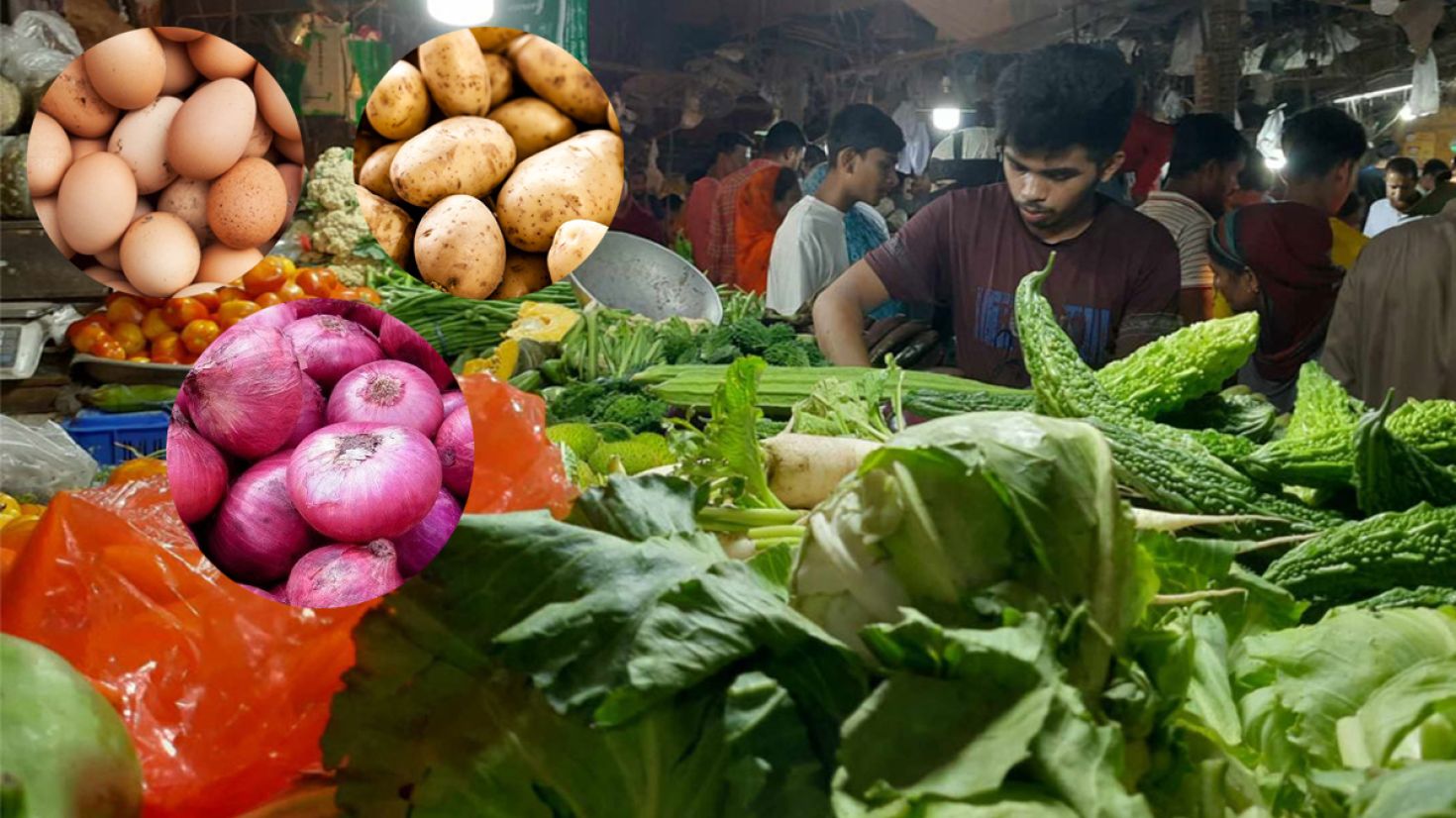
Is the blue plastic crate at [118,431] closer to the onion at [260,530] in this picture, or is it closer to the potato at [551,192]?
the potato at [551,192]

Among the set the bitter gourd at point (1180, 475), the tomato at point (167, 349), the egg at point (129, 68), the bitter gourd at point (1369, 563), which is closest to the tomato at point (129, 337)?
the tomato at point (167, 349)

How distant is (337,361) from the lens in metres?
1.04

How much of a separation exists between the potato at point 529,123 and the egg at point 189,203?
19.9 inches

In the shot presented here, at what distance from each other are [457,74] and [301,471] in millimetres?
918

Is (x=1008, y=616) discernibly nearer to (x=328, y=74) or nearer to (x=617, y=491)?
(x=617, y=491)

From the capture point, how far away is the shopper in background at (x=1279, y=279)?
7.29 feet

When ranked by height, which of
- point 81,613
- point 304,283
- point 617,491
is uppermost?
point 617,491

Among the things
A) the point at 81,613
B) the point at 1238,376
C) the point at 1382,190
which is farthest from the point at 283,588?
the point at 1382,190

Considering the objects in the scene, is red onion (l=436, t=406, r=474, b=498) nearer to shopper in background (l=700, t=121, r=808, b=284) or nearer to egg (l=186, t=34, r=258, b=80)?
egg (l=186, t=34, r=258, b=80)

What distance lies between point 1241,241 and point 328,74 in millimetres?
1910

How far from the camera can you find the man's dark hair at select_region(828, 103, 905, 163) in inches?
87.4

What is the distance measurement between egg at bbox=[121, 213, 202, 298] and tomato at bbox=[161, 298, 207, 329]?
4.04ft

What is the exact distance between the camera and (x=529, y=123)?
1.71 meters

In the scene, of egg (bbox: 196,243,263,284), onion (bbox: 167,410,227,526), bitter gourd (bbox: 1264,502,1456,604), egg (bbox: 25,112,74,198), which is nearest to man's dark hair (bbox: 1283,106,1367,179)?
bitter gourd (bbox: 1264,502,1456,604)
